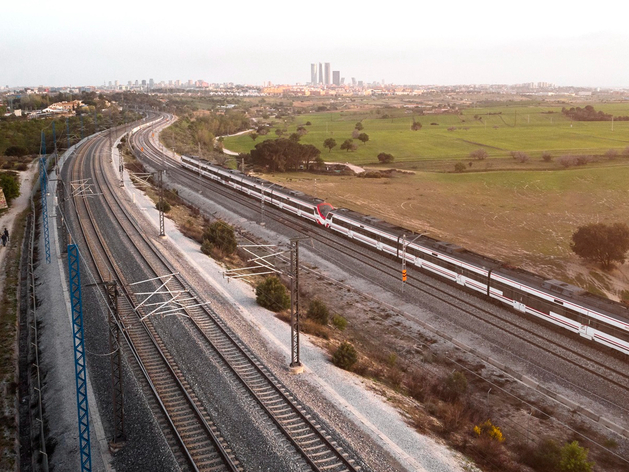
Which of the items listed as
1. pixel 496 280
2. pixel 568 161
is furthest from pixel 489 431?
pixel 568 161

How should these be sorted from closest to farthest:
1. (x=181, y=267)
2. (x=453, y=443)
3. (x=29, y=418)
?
(x=453, y=443), (x=29, y=418), (x=181, y=267)

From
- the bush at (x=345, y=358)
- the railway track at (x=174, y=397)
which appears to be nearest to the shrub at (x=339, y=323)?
the bush at (x=345, y=358)

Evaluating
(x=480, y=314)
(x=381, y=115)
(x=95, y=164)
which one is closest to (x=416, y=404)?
(x=480, y=314)

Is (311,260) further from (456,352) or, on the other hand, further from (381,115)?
(381,115)

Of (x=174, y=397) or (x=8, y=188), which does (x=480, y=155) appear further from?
(x=174, y=397)

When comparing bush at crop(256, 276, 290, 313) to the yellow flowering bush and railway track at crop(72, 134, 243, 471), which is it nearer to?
railway track at crop(72, 134, 243, 471)
